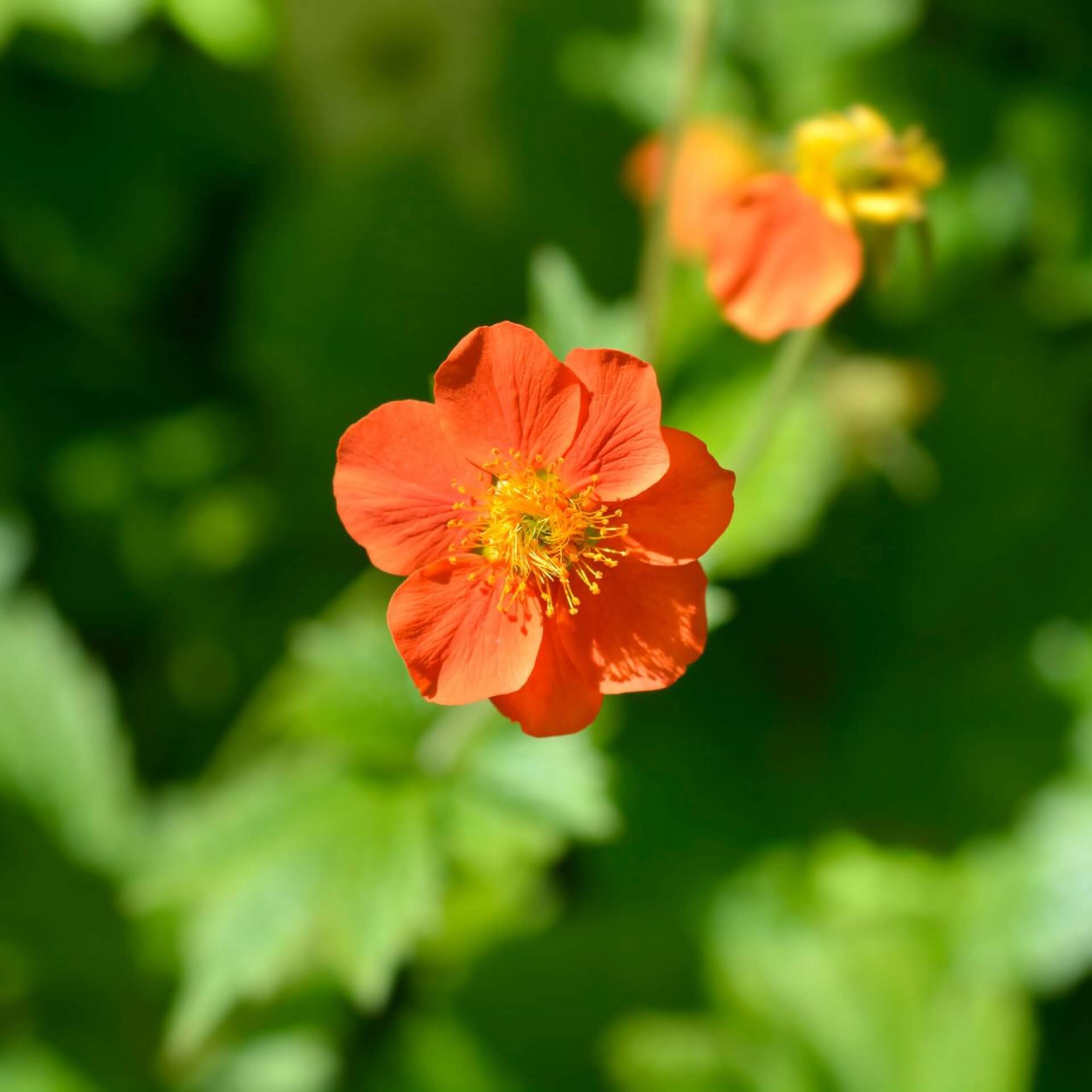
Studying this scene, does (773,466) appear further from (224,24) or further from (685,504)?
(224,24)

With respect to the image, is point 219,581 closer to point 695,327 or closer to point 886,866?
point 695,327

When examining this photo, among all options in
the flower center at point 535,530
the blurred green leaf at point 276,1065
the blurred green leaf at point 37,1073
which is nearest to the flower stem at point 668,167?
the flower center at point 535,530

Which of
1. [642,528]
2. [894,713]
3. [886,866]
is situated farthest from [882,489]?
[642,528]

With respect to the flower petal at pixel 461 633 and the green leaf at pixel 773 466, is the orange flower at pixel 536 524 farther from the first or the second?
the green leaf at pixel 773 466

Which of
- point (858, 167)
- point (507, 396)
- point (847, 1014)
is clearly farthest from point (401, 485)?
point (847, 1014)

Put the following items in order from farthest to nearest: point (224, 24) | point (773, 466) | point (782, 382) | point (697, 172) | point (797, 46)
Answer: point (797, 46)
point (773, 466)
point (697, 172)
point (224, 24)
point (782, 382)
